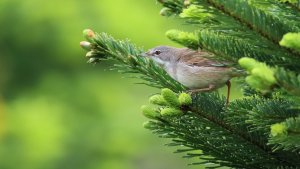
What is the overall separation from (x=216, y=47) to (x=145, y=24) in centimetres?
1229

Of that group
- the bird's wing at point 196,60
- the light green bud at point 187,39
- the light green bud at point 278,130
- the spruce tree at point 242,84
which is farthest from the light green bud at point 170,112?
the bird's wing at point 196,60

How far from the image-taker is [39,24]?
46.0 ft

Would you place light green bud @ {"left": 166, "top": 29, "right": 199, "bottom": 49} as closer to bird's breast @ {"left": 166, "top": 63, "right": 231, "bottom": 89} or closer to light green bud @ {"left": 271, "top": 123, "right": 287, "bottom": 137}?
light green bud @ {"left": 271, "top": 123, "right": 287, "bottom": 137}

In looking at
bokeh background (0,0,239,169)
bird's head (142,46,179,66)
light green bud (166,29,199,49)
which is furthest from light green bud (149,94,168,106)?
bokeh background (0,0,239,169)

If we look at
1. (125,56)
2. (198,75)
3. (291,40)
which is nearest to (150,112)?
(125,56)

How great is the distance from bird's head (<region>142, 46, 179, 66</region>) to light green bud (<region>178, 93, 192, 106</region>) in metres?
1.21

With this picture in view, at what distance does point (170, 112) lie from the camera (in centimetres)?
281

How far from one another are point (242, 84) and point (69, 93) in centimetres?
1160

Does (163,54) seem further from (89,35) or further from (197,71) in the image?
(89,35)

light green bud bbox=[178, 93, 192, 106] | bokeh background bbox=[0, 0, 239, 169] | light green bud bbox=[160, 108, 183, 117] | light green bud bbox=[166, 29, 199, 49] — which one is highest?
bokeh background bbox=[0, 0, 239, 169]

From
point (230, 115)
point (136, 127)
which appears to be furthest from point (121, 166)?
point (230, 115)

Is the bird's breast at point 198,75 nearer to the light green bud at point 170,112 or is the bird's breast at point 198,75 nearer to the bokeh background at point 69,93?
the light green bud at point 170,112

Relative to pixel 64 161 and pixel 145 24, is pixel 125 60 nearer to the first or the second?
pixel 64 161

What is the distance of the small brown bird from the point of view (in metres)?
3.43
